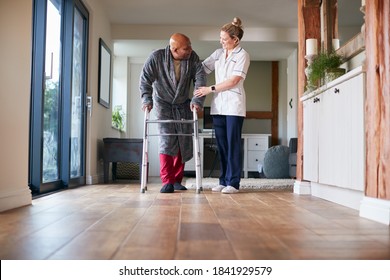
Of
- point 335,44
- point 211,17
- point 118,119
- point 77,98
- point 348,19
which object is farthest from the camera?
point 118,119

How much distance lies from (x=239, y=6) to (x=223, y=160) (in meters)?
2.56

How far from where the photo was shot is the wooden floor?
1237 millimetres

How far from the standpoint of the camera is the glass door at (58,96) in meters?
3.29

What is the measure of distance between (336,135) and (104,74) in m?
3.39

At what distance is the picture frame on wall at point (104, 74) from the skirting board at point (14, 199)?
2687mm

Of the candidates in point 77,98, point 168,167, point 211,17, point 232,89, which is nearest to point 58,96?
point 77,98

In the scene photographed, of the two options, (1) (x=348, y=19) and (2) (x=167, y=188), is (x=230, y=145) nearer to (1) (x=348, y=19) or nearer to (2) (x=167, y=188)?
(2) (x=167, y=188)

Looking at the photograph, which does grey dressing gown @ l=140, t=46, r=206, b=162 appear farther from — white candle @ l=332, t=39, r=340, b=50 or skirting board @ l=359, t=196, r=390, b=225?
skirting board @ l=359, t=196, r=390, b=225

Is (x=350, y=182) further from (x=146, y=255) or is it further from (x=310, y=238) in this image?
(x=146, y=255)

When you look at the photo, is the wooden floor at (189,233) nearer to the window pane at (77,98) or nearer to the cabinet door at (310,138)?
the cabinet door at (310,138)

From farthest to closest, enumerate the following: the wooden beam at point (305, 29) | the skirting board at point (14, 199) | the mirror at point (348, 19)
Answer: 1. the wooden beam at point (305, 29)
2. the mirror at point (348, 19)
3. the skirting board at point (14, 199)

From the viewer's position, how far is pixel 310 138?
338 centimetres

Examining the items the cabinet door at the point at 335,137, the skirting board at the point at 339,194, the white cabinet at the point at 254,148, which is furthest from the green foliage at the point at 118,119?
the cabinet door at the point at 335,137
